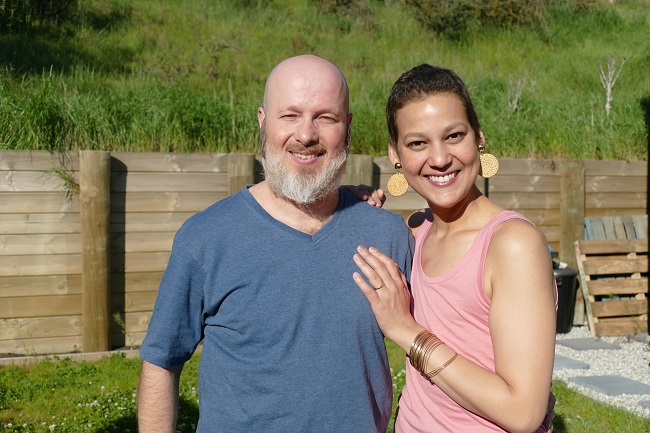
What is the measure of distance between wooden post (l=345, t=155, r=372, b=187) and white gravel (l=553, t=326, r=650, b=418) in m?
2.80

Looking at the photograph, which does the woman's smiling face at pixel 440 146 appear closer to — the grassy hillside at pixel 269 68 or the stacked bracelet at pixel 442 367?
the stacked bracelet at pixel 442 367

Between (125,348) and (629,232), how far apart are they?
21.1 feet

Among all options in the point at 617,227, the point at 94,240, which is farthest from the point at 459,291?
the point at 617,227

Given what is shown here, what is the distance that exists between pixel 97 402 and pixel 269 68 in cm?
932

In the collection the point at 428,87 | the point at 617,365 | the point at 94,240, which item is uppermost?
the point at 428,87

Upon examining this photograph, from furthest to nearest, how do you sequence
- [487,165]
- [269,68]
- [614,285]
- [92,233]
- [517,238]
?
[269,68] < [614,285] < [92,233] < [487,165] < [517,238]

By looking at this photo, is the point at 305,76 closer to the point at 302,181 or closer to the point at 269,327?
the point at 302,181

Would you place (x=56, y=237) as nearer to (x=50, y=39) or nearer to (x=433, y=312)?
(x=433, y=312)

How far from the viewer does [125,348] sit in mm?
7277

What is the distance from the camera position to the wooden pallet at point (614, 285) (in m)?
8.91

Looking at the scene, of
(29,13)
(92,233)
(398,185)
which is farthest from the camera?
(29,13)

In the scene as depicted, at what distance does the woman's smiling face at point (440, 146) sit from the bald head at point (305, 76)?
0.99 feet

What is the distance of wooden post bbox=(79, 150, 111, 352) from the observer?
22.6 feet

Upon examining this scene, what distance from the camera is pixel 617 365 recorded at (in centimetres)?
759
